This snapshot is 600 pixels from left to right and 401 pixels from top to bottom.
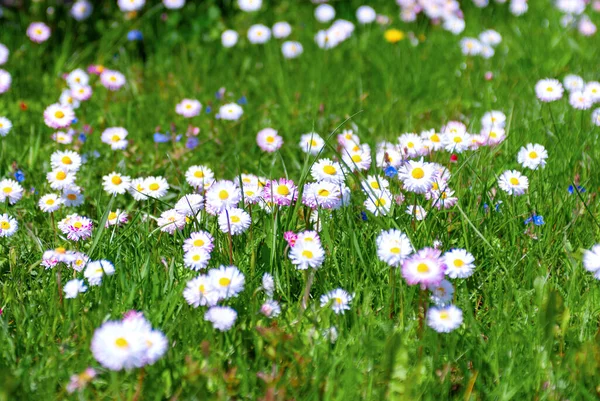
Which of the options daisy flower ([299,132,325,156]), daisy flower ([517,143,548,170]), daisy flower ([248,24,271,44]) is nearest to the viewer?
daisy flower ([517,143,548,170])

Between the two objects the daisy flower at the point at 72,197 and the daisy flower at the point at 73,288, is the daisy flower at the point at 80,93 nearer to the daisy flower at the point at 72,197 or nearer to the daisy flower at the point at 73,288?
the daisy flower at the point at 72,197

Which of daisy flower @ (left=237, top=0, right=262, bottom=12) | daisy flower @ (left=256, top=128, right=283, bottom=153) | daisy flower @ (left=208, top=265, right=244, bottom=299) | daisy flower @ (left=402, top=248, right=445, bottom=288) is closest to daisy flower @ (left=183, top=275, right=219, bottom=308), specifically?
daisy flower @ (left=208, top=265, right=244, bottom=299)

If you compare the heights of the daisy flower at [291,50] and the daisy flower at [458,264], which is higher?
the daisy flower at [291,50]

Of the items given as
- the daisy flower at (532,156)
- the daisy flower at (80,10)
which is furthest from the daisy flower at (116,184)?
the daisy flower at (80,10)

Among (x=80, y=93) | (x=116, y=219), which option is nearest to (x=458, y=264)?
(x=116, y=219)

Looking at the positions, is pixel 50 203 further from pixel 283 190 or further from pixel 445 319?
pixel 445 319

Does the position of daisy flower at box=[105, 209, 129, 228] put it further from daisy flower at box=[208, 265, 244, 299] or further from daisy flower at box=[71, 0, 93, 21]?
daisy flower at box=[71, 0, 93, 21]
